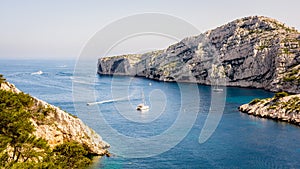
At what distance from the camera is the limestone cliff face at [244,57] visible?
13612cm

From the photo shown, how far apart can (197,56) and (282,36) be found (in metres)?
48.4

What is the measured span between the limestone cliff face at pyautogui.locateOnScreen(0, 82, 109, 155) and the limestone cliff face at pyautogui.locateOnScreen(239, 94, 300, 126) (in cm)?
4863

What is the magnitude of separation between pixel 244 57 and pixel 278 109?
2989 inches

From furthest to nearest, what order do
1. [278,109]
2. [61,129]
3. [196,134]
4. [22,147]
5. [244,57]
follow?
[244,57] < [278,109] < [196,134] < [61,129] < [22,147]

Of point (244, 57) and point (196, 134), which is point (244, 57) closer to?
point (244, 57)

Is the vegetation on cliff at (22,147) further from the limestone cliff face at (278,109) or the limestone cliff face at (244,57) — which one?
the limestone cliff face at (244,57)

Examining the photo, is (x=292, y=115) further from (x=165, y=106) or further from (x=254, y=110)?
(x=165, y=106)

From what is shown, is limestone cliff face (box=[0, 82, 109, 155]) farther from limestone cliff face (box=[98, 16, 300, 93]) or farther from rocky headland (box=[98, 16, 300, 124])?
limestone cliff face (box=[98, 16, 300, 93])

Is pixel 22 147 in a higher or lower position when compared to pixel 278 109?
higher

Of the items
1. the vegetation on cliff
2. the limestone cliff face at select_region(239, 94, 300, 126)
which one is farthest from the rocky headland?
the vegetation on cliff

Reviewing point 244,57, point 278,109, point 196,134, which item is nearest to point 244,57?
point 244,57

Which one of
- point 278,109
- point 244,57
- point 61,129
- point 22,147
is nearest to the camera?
point 22,147

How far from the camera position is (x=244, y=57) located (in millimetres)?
157125

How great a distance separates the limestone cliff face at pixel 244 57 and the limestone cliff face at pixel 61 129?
301 ft
